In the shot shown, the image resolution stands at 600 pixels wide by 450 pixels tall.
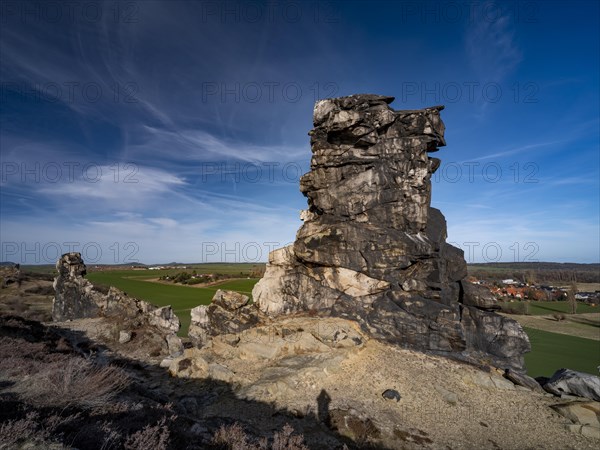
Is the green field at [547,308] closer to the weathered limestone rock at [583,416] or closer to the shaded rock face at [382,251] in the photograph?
the shaded rock face at [382,251]

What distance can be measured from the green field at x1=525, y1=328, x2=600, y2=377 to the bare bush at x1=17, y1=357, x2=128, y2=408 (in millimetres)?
26260

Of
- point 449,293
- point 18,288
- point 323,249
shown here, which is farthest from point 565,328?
point 18,288


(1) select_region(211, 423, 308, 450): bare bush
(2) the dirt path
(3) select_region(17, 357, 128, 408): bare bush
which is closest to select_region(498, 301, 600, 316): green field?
(2) the dirt path

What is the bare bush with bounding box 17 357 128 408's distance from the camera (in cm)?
790

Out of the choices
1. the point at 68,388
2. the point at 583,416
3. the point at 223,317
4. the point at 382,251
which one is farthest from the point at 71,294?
the point at 583,416

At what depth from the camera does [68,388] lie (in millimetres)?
8422

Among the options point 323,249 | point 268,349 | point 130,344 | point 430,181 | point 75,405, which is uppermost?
point 430,181

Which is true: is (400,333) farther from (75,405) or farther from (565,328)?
(565,328)

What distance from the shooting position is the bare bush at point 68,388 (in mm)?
7898

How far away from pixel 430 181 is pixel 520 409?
545 inches

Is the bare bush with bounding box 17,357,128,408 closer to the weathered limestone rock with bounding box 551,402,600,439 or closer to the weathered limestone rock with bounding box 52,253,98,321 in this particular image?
the weathered limestone rock with bounding box 551,402,600,439

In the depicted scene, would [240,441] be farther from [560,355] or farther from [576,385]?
[560,355]

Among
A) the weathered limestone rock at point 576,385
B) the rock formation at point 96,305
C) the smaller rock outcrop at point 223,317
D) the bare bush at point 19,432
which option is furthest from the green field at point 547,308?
the bare bush at point 19,432

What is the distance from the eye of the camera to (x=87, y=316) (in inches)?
1286
